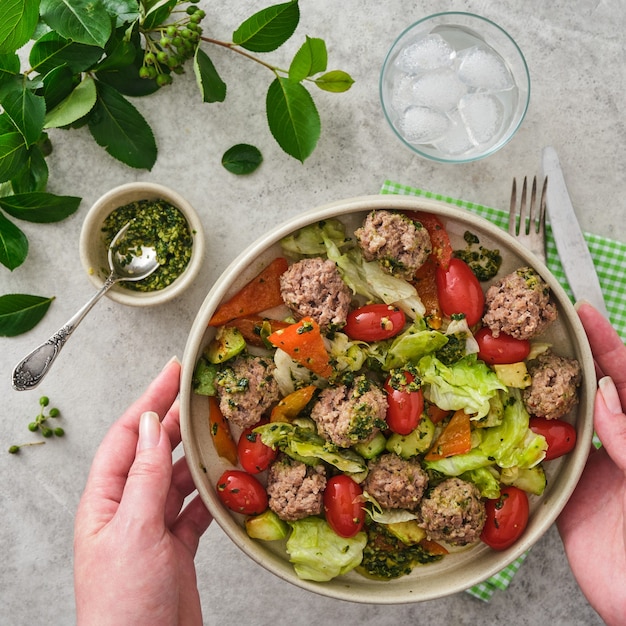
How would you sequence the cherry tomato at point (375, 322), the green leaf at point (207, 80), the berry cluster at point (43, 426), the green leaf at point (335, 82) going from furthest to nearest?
the berry cluster at point (43, 426) → the green leaf at point (335, 82) → the green leaf at point (207, 80) → the cherry tomato at point (375, 322)

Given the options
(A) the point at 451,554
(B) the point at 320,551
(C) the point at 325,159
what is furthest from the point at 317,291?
(A) the point at 451,554

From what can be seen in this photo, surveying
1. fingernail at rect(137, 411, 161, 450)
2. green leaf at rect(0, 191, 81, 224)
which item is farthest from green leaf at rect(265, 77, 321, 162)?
fingernail at rect(137, 411, 161, 450)

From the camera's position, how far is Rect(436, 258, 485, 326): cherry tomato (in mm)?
2752

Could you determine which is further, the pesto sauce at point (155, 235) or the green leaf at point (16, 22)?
the pesto sauce at point (155, 235)

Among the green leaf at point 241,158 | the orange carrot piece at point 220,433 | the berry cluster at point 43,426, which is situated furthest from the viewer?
the berry cluster at point 43,426

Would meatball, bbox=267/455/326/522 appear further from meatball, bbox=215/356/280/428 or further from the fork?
the fork

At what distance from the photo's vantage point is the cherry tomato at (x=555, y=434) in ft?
9.19

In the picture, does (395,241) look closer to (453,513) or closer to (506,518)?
(453,513)

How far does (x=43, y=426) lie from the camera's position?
3.53m

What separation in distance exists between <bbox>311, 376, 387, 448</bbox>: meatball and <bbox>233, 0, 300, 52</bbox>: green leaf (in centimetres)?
156

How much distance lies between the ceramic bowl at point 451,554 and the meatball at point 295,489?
0.70ft

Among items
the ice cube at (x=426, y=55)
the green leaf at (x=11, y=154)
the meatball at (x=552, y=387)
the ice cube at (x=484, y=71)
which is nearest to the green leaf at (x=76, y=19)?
the green leaf at (x=11, y=154)

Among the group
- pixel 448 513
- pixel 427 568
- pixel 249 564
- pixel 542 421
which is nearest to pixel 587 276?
pixel 542 421

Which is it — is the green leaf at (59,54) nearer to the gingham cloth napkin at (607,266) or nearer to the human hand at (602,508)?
the gingham cloth napkin at (607,266)
